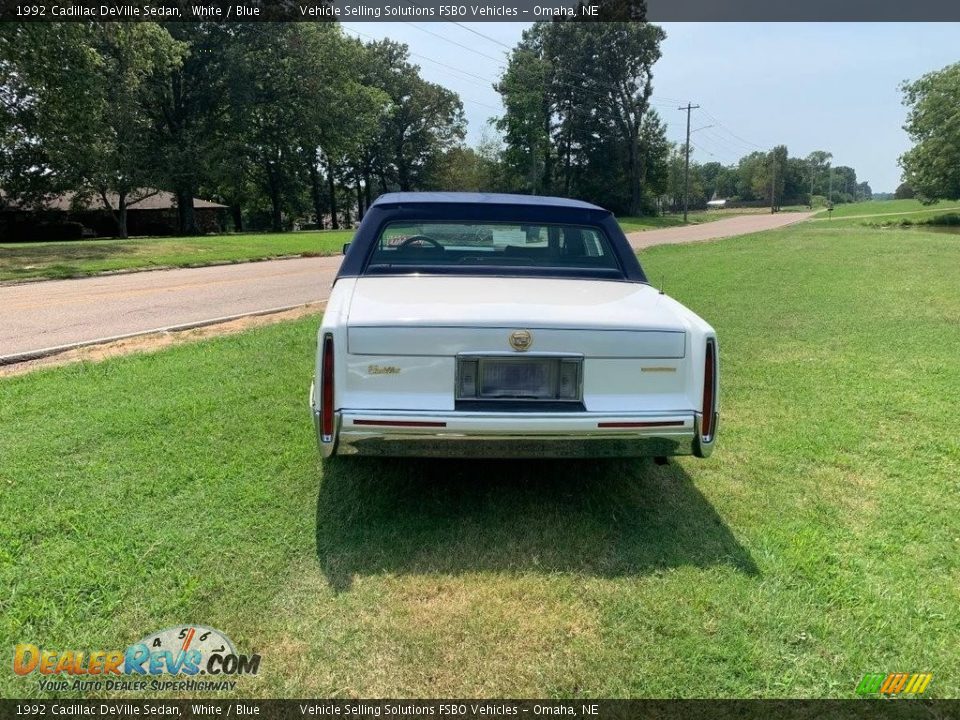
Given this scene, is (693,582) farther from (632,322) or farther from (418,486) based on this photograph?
(418,486)

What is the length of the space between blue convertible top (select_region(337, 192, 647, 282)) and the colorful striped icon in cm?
249

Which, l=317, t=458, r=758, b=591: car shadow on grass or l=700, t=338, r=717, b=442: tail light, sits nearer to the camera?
l=317, t=458, r=758, b=591: car shadow on grass

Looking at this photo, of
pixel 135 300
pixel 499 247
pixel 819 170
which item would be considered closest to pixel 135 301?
pixel 135 300

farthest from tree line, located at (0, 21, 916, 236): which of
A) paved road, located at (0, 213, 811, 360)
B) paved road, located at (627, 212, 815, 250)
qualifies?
paved road, located at (627, 212, 815, 250)

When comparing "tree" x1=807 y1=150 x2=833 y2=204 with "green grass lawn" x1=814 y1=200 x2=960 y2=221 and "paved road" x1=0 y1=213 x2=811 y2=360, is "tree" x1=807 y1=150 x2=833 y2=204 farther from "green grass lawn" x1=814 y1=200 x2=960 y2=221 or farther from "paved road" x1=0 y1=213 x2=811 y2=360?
"paved road" x1=0 y1=213 x2=811 y2=360

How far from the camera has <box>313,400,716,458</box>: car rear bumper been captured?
2.95 m

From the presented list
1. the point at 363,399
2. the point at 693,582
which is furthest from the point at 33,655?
the point at 693,582

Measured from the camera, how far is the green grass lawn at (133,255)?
603 inches

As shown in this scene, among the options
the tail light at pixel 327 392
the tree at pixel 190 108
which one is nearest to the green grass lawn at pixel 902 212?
the tree at pixel 190 108

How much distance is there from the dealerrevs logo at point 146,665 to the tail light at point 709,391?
2210mm

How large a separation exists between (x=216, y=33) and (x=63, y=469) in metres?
37.7

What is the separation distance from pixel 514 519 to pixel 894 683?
1720mm

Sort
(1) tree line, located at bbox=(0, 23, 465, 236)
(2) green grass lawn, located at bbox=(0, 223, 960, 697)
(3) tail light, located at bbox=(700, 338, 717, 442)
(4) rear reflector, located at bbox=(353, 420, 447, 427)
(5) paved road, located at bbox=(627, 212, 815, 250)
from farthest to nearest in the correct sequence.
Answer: (5) paved road, located at bbox=(627, 212, 815, 250) → (1) tree line, located at bbox=(0, 23, 465, 236) → (3) tail light, located at bbox=(700, 338, 717, 442) → (4) rear reflector, located at bbox=(353, 420, 447, 427) → (2) green grass lawn, located at bbox=(0, 223, 960, 697)

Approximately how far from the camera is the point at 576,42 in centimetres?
5500
